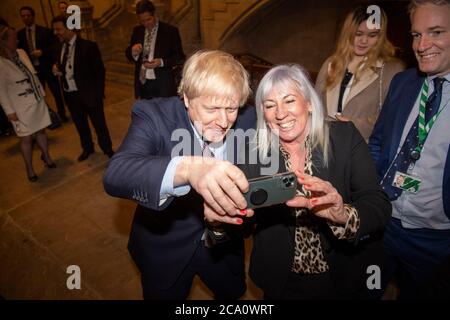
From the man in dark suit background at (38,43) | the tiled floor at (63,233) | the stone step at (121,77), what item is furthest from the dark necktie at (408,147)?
the stone step at (121,77)

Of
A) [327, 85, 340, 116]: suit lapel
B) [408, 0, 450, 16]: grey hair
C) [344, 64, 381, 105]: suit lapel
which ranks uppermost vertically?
[408, 0, 450, 16]: grey hair

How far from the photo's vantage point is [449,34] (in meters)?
1.56

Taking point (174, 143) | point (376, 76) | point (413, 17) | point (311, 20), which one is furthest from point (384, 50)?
point (311, 20)

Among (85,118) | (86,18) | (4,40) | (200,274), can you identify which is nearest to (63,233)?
(85,118)

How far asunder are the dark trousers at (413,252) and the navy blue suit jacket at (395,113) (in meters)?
0.19

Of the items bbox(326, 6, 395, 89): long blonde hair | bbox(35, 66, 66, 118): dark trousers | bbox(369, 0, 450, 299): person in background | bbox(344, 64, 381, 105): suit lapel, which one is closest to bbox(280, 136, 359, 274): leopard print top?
bbox(369, 0, 450, 299): person in background

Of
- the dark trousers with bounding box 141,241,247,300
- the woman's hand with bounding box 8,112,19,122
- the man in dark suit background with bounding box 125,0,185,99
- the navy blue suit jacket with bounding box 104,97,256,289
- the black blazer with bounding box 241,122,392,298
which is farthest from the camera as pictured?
the man in dark suit background with bounding box 125,0,185,99

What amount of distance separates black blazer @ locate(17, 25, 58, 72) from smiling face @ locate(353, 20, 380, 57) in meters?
5.55

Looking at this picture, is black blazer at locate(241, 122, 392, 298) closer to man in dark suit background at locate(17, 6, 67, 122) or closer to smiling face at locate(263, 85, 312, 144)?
smiling face at locate(263, 85, 312, 144)

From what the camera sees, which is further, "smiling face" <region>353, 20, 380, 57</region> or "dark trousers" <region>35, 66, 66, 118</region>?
"dark trousers" <region>35, 66, 66, 118</region>

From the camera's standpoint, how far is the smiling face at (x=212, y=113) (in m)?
1.50

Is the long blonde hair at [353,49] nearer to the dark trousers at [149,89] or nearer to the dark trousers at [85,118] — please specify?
the dark trousers at [149,89]

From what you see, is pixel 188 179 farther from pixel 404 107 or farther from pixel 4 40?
pixel 4 40

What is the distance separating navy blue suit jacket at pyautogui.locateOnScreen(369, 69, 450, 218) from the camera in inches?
69.2
